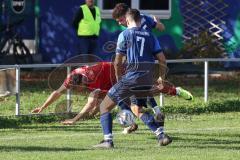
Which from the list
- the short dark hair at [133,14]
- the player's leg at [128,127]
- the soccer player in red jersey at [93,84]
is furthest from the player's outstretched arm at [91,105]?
the short dark hair at [133,14]

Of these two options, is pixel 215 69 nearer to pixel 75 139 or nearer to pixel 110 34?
pixel 110 34

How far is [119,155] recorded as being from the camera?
41.5 feet

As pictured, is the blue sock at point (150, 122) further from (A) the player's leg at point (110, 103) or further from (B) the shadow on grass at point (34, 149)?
(B) the shadow on grass at point (34, 149)

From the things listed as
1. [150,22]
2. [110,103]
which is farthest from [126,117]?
[150,22]

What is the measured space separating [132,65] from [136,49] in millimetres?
216

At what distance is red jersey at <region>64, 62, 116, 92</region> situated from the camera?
49.8ft

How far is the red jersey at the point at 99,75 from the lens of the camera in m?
15.2

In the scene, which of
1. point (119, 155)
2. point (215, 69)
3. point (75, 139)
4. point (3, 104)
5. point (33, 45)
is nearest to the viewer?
point (119, 155)

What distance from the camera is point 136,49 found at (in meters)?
13.3

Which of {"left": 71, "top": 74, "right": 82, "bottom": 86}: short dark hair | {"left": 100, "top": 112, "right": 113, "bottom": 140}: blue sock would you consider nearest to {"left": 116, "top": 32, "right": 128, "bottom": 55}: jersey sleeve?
{"left": 100, "top": 112, "right": 113, "bottom": 140}: blue sock

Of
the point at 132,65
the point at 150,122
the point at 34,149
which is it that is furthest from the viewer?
the point at 150,122

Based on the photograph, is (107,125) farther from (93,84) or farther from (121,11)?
(93,84)

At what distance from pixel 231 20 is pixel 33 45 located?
17.0ft

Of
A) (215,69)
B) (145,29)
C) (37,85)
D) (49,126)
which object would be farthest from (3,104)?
(215,69)
